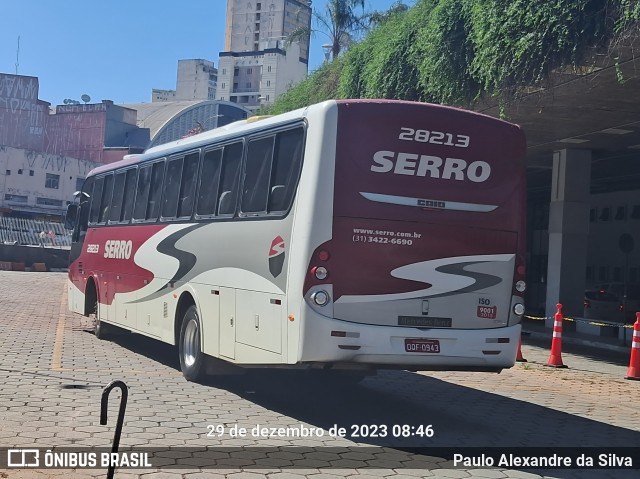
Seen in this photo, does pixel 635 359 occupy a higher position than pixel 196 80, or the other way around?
pixel 196 80

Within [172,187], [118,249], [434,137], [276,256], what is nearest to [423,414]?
[276,256]

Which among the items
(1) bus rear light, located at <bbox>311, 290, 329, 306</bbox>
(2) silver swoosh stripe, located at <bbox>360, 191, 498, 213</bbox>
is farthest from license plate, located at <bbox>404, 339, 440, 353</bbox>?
(2) silver swoosh stripe, located at <bbox>360, 191, 498, 213</bbox>

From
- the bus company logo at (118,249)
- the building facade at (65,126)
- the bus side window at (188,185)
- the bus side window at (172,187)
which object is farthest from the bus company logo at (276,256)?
the building facade at (65,126)

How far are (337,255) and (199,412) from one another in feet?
7.79

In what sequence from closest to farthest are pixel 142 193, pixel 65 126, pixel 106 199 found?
pixel 142 193, pixel 106 199, pixel 65 126

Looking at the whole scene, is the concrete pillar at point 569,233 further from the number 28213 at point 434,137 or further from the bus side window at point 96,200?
the number 28213 at point 434,137

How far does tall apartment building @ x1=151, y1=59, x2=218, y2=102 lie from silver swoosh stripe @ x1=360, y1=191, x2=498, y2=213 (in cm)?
15477

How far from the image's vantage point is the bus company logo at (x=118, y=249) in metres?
14.7

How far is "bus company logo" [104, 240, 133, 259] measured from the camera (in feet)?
48.2

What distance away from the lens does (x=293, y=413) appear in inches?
→ 384

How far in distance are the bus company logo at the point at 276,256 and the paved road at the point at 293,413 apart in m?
1.62

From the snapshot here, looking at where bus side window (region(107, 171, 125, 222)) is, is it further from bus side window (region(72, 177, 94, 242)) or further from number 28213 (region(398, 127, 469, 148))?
number 28213 (region(398, 127, 469, 148))

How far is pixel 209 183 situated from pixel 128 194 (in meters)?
3.96

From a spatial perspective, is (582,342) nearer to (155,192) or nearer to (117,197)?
(117,197)
